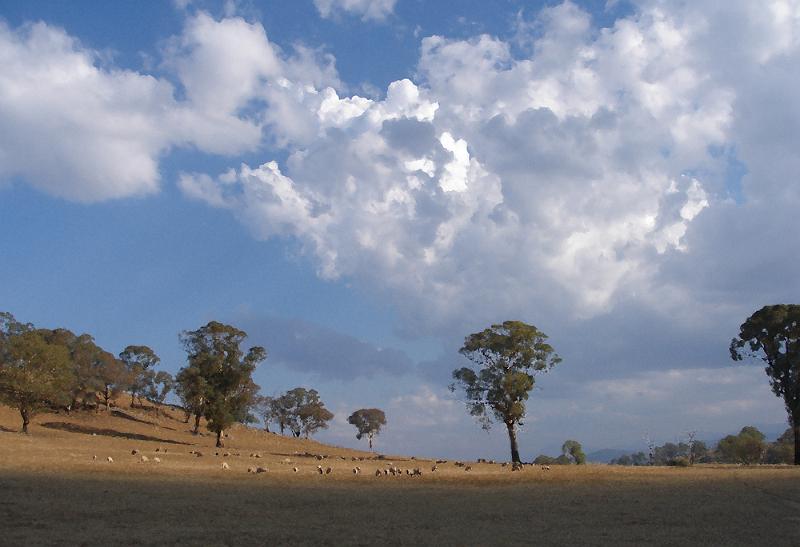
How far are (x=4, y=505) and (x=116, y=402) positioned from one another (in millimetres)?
91110

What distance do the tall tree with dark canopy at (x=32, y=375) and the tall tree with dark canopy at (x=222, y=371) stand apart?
13.1 meters

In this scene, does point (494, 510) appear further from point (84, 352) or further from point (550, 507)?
point (84, 352)

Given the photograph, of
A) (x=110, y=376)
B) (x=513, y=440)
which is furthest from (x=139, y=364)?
(x=513, y=440)

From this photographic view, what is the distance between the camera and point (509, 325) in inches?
2694

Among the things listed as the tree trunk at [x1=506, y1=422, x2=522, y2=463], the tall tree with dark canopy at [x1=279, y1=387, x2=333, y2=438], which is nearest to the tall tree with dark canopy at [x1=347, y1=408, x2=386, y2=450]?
the tall tree with dark canopy at [x1=279, y1=387, x2=333, y2=438]

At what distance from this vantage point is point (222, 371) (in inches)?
2977

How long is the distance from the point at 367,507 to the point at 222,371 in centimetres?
5225

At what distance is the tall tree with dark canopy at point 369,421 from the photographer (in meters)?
145

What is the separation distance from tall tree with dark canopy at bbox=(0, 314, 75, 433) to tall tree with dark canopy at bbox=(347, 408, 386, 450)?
79.5 m

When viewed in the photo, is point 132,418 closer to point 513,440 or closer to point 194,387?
point 194,387

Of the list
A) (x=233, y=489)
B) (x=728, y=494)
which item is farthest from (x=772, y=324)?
(x=233, y=489)

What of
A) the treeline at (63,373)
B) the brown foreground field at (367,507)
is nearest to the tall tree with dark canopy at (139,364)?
the treeline at (63,373)

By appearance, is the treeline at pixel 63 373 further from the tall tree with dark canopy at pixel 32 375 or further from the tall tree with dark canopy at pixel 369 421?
the tall tree with dark canopy at pixel 369 421

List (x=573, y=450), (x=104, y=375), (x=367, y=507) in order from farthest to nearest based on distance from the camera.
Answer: (x=573, y=450), (x=104, y=375), (x=367, y=507)
